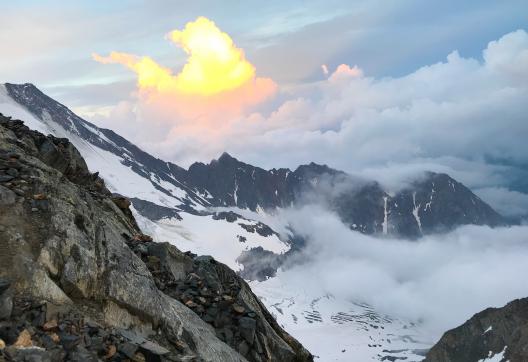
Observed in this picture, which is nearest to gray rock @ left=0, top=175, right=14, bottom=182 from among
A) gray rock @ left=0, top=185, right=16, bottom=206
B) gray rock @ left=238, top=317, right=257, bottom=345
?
gray rock @ left=0, top=185, right=16, bottom=206

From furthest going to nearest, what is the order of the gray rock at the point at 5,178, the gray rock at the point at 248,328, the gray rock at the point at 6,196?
the gray rock at the point at 248,328 → the gray rock at the point at 5,178 → the gray rock at the point at 6,196

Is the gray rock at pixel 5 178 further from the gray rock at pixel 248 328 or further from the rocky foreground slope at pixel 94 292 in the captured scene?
the gray rock at pixel 248 328

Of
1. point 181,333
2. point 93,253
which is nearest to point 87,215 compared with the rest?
point 93,253

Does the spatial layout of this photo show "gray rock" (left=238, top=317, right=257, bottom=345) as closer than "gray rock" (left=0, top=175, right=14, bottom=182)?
No

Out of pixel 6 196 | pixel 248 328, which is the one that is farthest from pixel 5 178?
pixel 248 328

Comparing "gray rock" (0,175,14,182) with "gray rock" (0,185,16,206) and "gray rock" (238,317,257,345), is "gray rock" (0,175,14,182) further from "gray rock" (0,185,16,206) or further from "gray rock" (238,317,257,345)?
"gray rock" (238,317,257,345)

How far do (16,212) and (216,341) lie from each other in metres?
11.8

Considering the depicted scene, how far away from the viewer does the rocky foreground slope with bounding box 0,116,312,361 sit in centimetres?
1891

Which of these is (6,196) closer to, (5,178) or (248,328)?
(5,178)

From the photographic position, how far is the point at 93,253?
23.9 metres

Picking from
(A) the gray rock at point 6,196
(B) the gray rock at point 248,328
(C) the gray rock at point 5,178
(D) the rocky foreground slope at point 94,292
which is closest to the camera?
(D) the rocky foreground slope at point 94,292

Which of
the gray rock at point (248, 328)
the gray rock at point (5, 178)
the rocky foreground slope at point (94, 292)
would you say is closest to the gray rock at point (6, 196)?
the rocky foreground slope at point (94, 292)

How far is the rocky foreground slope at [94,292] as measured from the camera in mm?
18906

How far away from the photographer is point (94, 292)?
22641 mm
